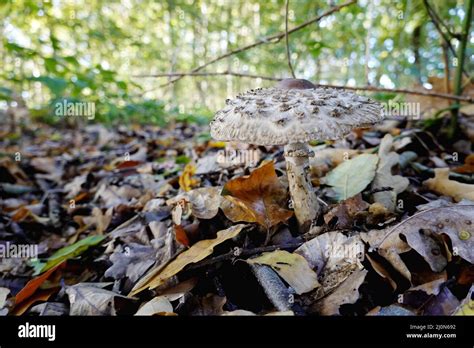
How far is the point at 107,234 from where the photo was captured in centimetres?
238

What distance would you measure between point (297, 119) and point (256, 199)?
1.82ft

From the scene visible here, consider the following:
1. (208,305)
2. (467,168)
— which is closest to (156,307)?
(208,305)

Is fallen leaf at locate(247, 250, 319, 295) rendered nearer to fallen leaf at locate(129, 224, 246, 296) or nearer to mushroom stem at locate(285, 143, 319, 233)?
fallen leaf at locate(129, 224, 246, 296)

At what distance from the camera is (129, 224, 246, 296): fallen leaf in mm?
1538

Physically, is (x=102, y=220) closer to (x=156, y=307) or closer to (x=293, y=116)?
(x=156, y=307)

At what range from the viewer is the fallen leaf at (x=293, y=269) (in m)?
1.42

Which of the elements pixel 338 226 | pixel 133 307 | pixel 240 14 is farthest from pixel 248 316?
pixel 240 14

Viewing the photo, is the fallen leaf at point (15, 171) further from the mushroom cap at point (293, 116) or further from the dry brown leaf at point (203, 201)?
the mushroom cap at point (293, 116)

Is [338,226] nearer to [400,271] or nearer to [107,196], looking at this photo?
[400,271]

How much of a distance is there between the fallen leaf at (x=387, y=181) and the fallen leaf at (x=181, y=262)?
0.79 metres

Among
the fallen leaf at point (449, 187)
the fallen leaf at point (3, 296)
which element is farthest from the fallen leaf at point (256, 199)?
the fallen leaf at point (3, 296)

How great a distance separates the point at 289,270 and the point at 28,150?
5.75 meters

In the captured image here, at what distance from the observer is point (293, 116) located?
151 centimetres

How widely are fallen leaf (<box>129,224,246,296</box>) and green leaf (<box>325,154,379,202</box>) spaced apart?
73 cm
